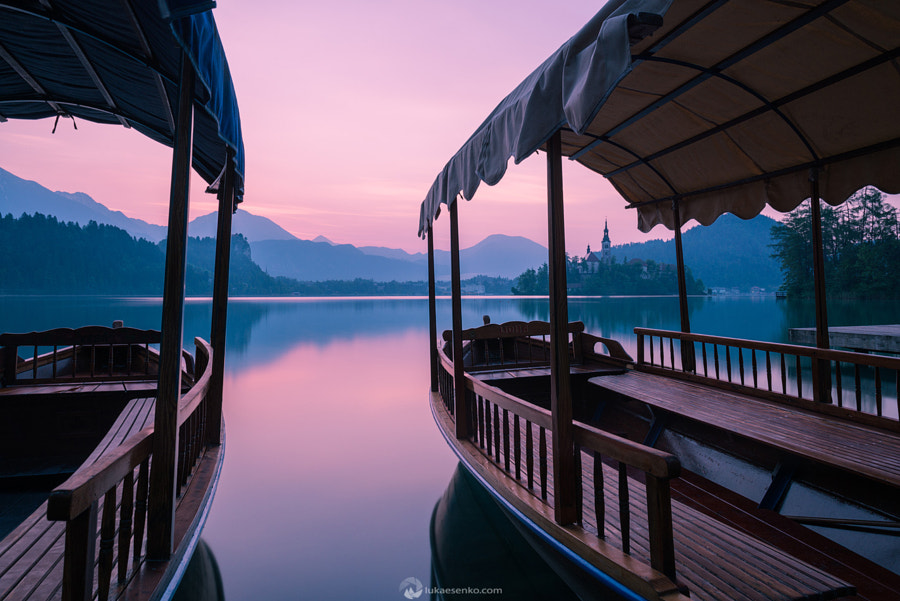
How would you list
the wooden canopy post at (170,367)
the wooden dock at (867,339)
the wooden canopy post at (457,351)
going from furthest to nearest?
1. the wooden dock at (867,339)
2. the wooden canopy post at (457,351)
3. the wooden canopy post at (170,367)

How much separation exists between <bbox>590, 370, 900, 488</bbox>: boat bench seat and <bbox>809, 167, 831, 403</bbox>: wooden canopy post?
253 mm

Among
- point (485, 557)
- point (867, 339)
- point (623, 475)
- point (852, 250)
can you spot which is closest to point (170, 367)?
point (623, 475)

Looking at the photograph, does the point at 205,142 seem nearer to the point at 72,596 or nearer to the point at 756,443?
the point at 72,596

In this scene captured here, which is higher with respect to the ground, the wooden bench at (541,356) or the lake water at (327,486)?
the wooden bench at (541,356)

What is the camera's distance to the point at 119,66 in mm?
2961

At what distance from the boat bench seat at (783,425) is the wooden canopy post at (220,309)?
393cm

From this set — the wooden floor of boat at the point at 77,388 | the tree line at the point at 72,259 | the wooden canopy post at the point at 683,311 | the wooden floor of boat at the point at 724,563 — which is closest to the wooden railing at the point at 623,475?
the wooden floor of boat at the point at 724,563

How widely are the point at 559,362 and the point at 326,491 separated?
13.6ft

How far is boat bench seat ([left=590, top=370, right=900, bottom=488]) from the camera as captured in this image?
252 cm

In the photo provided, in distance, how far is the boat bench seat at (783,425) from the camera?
2.52 metres

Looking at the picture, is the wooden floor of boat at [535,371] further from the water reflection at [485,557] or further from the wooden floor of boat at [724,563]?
the wooden floor of boat at [724,563]

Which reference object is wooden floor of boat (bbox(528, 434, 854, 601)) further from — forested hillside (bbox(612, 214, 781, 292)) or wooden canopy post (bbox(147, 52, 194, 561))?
forested hillside (bbox(612, 214, 781, 292))

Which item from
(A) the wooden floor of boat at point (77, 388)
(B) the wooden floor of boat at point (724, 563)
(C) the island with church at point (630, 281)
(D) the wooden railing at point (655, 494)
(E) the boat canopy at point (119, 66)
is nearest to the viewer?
(D) the wooden railing at point (655, 494)

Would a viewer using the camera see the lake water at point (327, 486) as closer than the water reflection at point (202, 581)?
No
